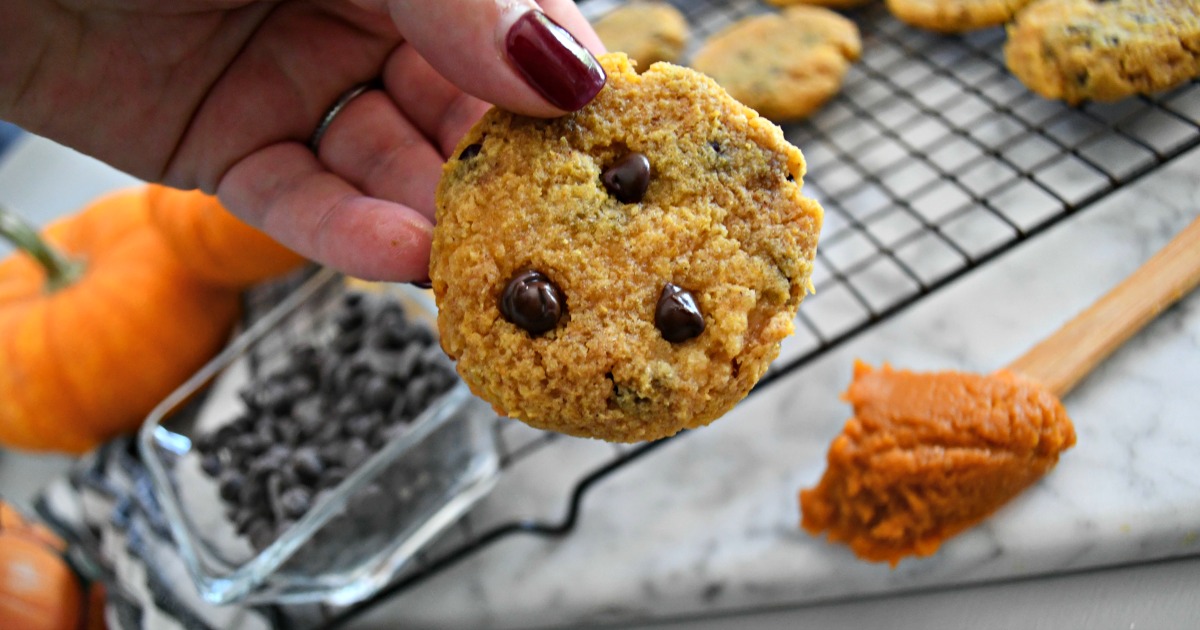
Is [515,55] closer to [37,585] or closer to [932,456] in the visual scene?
A: [932,456]

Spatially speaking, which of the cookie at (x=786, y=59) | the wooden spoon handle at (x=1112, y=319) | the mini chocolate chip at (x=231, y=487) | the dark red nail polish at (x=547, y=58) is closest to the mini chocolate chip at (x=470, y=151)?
the dark red nail polish at (x=547, y=58)

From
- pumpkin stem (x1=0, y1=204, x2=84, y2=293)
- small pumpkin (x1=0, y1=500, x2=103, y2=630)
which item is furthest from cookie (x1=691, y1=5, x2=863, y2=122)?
small pumpkin (x1=0, y1=500, x2=103, y2=630)

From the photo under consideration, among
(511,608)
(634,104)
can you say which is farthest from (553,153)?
(511,608)

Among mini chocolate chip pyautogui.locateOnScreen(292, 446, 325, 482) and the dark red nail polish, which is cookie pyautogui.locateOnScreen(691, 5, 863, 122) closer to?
the dark red nail polish

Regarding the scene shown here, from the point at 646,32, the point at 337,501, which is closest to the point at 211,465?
the point at 337,501

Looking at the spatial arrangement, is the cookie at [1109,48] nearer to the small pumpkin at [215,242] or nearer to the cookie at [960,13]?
the cookie at [960,13]

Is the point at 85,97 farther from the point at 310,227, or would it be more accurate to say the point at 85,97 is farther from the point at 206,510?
the point at 206,510

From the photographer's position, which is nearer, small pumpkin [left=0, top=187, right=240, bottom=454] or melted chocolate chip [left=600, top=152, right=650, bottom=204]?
Result: melted chocolate chip [left=600, top=152, right=650, bottom=204]
